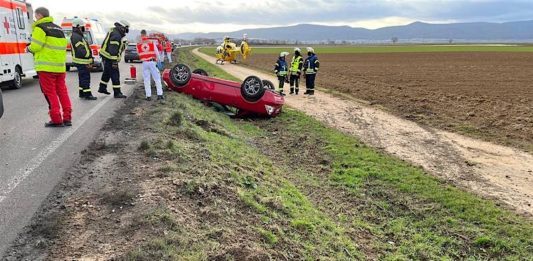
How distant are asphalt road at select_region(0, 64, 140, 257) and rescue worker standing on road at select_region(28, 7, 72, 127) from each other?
0.29m

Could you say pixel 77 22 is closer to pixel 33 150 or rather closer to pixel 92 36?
pixel 33 150

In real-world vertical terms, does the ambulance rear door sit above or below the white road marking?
above

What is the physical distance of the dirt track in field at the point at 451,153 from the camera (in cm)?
686

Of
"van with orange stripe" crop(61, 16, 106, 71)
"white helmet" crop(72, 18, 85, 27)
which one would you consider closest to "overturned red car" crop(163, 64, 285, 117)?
"white helmet" crop(72, 18, 85, 27)

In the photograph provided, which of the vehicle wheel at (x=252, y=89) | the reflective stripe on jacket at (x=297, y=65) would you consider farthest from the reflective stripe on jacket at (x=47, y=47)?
the reflective stripe on jacket at (x=297, y=65)

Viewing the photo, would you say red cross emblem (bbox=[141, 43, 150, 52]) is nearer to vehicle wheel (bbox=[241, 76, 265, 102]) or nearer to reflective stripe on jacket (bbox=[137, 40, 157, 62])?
reflective stripe on jacket (bbox=[137, 40, 157, 62])

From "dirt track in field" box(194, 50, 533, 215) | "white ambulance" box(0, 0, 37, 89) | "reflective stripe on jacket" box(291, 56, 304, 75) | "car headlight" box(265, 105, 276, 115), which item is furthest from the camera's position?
"reflective stripe on jacket" box(291, 56, 304, 75)

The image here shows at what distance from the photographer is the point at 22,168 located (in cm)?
529

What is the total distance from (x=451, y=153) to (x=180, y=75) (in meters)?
6.73

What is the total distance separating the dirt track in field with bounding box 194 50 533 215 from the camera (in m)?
6.86

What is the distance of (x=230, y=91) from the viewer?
37.2ft

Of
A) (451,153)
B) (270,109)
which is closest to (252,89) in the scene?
(270,109)

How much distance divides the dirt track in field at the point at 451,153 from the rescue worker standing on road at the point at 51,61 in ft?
19.7

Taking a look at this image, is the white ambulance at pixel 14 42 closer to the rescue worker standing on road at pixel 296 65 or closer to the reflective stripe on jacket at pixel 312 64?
the rescue worker standing on road at pixel 296 65
